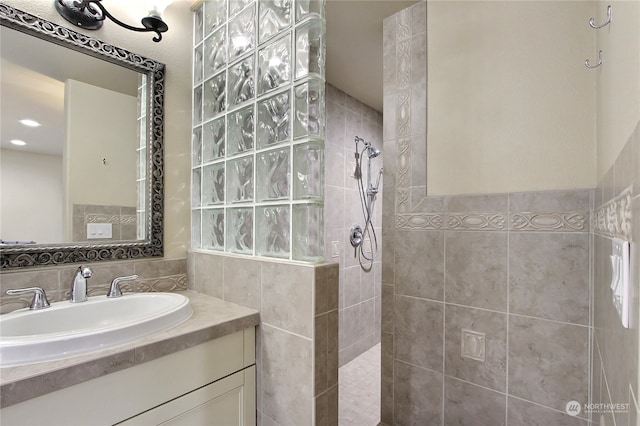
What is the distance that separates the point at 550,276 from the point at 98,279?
1.95m

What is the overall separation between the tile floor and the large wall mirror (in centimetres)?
158

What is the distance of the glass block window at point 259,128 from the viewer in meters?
1.10

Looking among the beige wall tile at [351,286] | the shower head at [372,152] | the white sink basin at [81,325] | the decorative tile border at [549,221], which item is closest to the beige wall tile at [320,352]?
the white sink basin at [81,325]

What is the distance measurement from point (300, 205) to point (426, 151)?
0.89m

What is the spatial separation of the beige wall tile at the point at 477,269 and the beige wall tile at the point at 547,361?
134 millimetres

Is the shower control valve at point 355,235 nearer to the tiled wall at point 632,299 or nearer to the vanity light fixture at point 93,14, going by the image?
the vanity light fixture at point 93,14

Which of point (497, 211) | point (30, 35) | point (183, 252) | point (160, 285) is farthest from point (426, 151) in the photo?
point (30, 35)

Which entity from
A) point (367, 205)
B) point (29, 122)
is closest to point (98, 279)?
point (29, 122)

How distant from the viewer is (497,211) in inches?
55.1

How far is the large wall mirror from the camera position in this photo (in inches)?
44.9

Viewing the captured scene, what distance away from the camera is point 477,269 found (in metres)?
1.44

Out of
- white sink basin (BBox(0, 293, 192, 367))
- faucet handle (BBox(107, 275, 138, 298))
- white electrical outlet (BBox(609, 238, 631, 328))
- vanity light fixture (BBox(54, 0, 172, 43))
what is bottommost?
white sink basin (BBox(0, 293, 192, 367))

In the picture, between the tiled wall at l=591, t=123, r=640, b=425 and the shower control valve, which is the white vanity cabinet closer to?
the tiled wall at l=591, t=123, r=640, b=425

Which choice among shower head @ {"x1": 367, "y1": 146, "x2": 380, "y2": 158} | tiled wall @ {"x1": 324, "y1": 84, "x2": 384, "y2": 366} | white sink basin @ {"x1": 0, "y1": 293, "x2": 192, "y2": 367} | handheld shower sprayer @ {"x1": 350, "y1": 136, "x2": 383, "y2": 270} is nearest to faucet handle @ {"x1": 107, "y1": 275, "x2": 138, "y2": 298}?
white sink basin @ {"x1": 0, "y1": 293, "x2": 192, "y2": 367}
